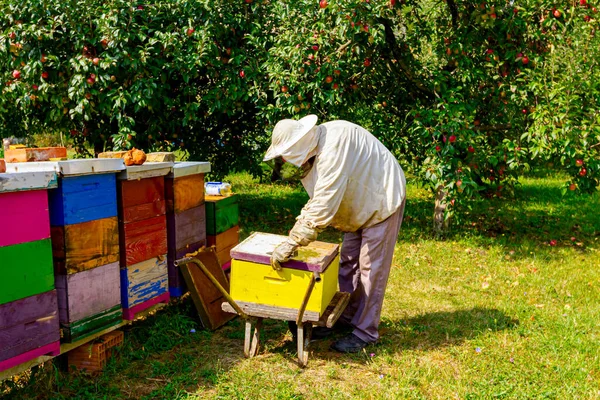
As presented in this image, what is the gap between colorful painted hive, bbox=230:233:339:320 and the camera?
3.60 metres

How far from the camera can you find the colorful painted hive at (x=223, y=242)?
4.74 meters

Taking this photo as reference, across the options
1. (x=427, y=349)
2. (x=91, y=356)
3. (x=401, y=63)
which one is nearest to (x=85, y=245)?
(x=91, y=356)

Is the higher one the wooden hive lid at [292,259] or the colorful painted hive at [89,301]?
the wooden hive lid at [292,259]

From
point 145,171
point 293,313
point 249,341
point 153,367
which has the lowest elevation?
point 153,367

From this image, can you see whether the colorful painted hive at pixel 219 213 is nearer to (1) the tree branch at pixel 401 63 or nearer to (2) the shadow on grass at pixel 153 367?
(2) the shadow on grass at pixel 153 367

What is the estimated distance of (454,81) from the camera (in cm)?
657

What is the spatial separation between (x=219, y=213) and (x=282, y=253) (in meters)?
1.33

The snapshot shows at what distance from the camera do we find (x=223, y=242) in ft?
16.0

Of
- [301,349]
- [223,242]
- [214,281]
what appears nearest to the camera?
[301,349]

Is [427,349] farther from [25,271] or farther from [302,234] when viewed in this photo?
[25,271]

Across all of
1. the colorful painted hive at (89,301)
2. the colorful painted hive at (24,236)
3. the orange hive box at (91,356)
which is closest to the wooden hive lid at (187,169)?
the colorful painted hive at (89,301)

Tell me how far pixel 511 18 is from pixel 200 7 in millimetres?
3457

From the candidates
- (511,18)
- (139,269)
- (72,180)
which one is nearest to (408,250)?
(511,18)

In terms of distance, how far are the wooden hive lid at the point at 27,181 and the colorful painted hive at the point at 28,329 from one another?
60 cm
